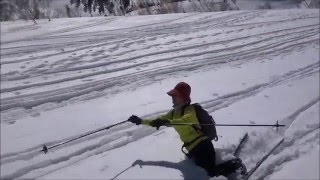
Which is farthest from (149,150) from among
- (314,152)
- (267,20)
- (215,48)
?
(267,20)

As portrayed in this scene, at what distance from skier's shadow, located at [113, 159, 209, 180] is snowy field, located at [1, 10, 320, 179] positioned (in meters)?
0.01

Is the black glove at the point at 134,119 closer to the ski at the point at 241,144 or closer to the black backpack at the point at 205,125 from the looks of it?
the black backpack at the point at 205,125

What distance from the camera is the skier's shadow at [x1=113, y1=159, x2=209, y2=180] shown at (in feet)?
14.9

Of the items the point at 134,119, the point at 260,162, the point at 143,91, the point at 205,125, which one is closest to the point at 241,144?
the point at 260,162

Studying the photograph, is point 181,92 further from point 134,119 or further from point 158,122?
point 134,119

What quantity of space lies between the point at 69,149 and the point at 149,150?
96 centimetres

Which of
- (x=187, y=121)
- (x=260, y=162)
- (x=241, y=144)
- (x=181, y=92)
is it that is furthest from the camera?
(x=241, y=144)

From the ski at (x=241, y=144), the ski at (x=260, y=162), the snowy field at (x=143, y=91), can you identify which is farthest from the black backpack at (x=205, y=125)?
the ski at (x=241, y=144)

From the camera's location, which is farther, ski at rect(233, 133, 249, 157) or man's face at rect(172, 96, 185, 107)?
ski at rect(233, 133, 249, 157)

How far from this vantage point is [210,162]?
4.48 m

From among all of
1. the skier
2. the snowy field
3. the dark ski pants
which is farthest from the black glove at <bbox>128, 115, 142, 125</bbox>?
the dark ski pants

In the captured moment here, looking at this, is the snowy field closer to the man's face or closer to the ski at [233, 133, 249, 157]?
the ski at [233, 133, 249, 157]

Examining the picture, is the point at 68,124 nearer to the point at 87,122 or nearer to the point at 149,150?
the point at 87,122

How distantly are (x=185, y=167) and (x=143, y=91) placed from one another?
9.05 ft
